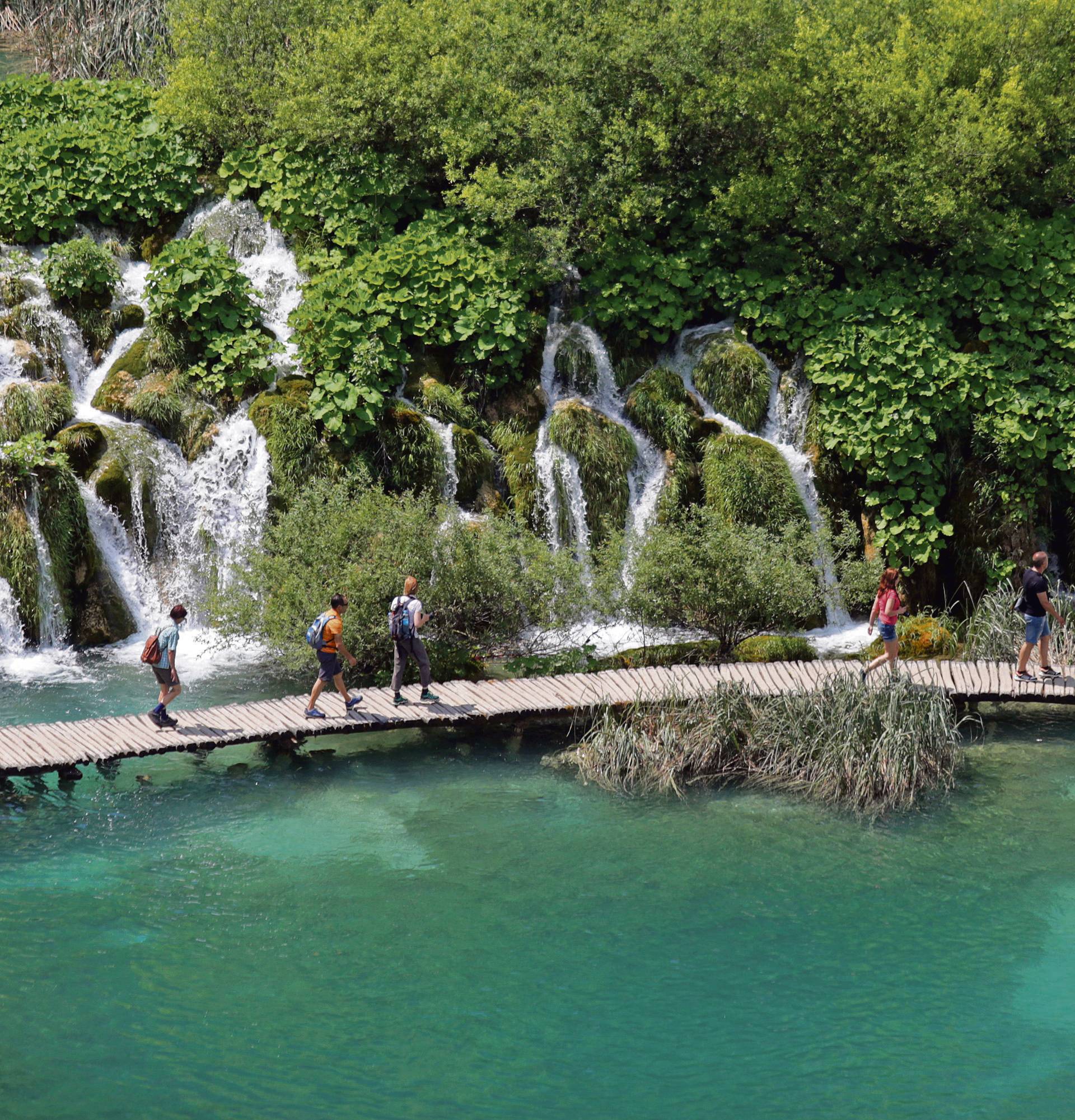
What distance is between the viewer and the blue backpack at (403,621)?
1552cm

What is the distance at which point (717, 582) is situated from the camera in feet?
58.1

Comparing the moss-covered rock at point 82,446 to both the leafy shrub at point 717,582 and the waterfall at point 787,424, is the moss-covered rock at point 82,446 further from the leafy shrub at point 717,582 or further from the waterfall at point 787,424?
the waterfall at point 787,424

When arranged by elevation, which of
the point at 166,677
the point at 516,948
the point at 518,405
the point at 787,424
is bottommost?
the point at 516,948

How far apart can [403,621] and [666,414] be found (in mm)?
7711

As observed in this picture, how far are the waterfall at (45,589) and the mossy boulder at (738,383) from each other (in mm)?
10809

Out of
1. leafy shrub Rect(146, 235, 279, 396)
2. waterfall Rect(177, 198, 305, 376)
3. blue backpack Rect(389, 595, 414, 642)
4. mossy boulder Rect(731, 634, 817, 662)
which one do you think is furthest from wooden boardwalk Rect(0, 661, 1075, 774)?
waterfall Rect(177, 198, 305, 376)

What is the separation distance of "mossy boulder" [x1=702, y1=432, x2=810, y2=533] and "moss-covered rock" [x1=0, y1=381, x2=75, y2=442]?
1031 centimetres

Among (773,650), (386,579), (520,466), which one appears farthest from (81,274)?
(773,650)

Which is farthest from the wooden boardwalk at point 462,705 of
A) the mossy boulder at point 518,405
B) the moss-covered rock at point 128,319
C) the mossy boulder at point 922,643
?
the moss-covered rock at point 128,319

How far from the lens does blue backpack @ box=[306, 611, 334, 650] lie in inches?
593

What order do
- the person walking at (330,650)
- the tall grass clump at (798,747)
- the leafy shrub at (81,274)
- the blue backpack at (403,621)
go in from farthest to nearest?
the leafy shrub at (81,274), the blue backpack at (403,621), the person walking at (330,650), the tall grass clump at (798,747)

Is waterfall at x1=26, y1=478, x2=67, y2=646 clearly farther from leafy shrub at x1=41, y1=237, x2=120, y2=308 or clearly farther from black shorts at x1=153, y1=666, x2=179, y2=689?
black shorts at x1=153, y1=666, x2=179, y2=689

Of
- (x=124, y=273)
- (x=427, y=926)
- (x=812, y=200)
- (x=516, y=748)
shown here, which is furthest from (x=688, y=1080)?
(x=124, y=273)

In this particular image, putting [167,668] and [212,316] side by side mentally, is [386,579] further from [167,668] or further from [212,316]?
[212,316]
